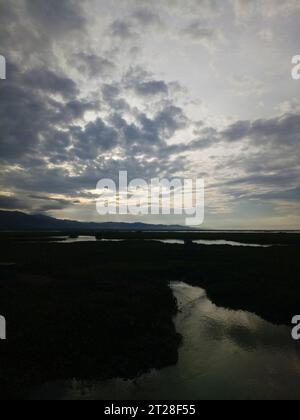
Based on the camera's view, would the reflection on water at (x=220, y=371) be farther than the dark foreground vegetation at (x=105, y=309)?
No

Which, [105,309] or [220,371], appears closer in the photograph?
[220,371]

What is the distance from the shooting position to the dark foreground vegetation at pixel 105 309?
14234 mm

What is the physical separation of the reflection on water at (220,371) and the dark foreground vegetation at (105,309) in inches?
30.2

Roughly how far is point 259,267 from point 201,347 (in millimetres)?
25873

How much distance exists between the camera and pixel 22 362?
14.1m

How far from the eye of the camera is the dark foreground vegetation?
14.2m

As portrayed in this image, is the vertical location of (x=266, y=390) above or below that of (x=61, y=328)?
below

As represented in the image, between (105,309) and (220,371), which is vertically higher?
(105,309)

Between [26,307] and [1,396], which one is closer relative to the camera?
[1,396]

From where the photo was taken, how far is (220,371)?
14.5 m

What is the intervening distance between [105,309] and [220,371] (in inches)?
369

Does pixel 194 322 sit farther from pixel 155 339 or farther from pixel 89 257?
pixel 89 257

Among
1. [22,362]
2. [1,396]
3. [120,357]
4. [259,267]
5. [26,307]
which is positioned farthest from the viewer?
[259,267]
